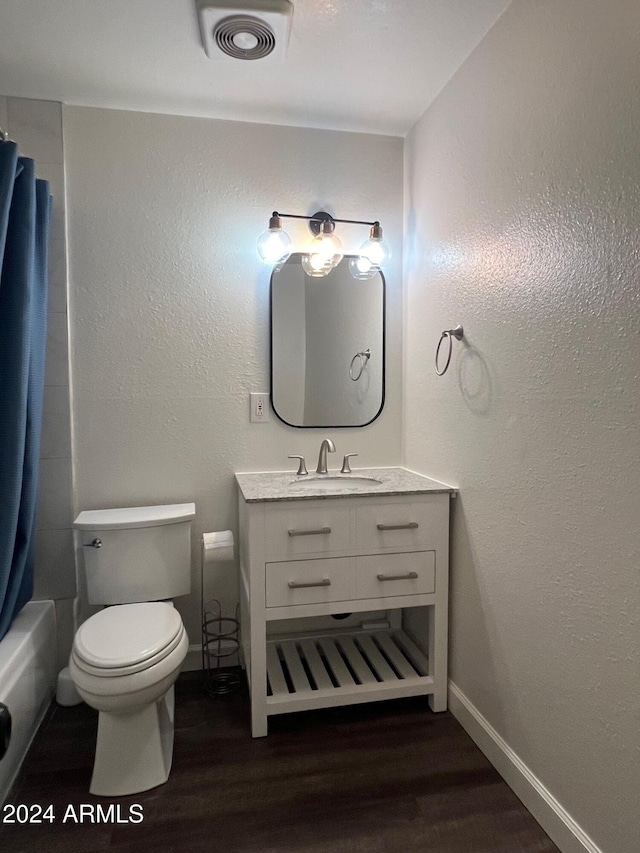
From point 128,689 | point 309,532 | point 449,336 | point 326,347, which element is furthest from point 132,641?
point 449,336

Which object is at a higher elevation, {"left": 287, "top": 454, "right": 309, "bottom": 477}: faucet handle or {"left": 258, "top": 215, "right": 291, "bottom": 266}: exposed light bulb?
{"left": 258, "top": 215, "right": 291, "bottom": 266}: exposed light bulb

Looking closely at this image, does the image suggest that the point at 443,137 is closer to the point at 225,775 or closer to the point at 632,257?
the point at 632,257

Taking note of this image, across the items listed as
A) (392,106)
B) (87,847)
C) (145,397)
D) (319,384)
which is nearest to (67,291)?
(145,397)

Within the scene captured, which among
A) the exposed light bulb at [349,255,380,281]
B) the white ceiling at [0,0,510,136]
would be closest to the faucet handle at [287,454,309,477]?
the exposed light bulb at [349,255,380,281]

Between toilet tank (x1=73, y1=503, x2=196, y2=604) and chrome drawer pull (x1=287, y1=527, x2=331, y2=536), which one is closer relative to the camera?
chrome drawer pull (x1=287, y1=527, x2=331, y2=536)

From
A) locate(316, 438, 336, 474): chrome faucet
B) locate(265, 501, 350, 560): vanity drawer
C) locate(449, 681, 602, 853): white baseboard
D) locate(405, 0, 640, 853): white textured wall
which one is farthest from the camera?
locate(316, 438, 336, 474): chrome faucet

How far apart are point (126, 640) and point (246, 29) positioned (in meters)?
1.94

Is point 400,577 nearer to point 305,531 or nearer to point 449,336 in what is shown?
point 305,531

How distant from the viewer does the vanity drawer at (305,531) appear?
1.79 metres

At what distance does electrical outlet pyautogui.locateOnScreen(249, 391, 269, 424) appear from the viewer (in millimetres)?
2268

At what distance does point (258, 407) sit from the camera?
227 cm

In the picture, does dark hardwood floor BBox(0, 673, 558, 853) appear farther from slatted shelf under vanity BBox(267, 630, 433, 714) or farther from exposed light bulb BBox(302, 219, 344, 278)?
exposed light bulb BBox(302, 219, 344, 278)

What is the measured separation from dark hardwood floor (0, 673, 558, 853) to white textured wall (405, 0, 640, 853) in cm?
20

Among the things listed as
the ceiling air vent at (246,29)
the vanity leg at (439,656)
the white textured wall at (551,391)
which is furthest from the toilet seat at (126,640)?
the ceiling air vent at (246,29)
